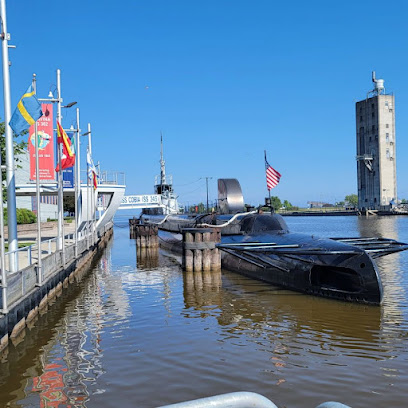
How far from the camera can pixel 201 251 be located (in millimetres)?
23672

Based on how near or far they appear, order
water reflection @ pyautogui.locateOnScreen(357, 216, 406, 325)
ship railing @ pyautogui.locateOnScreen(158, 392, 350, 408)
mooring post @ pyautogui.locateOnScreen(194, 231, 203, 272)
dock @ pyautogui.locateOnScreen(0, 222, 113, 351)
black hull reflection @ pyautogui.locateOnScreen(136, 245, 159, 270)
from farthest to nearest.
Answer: black hull reflection @ pyautogui.locateOnScreen(136, 245, 159, 270) → mooring post @ pyautogui.locateOnScreen(194, 231, 203, 272) → water reflection @ pyautogui.locateOnScreen(357, 216, 406, 325) → dock @ pyautogui.locateOnScreen(0, 222, 113, 351) → ship railing @ pyautogui.locateOnScreen(158, 392, 350, 408)

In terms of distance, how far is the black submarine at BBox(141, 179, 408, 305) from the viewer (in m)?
15.1

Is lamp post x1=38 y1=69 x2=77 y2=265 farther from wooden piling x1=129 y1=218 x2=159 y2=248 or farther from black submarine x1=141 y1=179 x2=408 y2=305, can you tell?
wooden piling x1=129 y1=218 x2=159 y2=248

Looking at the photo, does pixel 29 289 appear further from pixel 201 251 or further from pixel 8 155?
pixel 201 251

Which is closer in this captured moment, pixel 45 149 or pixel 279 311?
pixel 279 311

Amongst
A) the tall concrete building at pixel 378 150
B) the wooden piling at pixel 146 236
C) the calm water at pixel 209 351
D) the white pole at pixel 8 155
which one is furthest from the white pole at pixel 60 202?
the tall concrete building at pixel 378 150

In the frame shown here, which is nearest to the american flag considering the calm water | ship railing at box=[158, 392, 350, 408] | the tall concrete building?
the calm water

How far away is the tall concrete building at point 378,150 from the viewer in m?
121

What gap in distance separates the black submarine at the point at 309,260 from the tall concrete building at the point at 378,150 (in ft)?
344

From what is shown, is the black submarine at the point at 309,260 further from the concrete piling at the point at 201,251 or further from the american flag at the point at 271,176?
the american flag at the point at 271,176

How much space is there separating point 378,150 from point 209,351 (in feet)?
392

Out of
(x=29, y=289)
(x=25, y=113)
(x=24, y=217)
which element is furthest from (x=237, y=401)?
(x=24, y=217)

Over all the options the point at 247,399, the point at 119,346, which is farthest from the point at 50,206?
the point at 247,399

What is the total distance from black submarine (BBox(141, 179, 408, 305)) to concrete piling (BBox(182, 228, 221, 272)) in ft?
3.01
